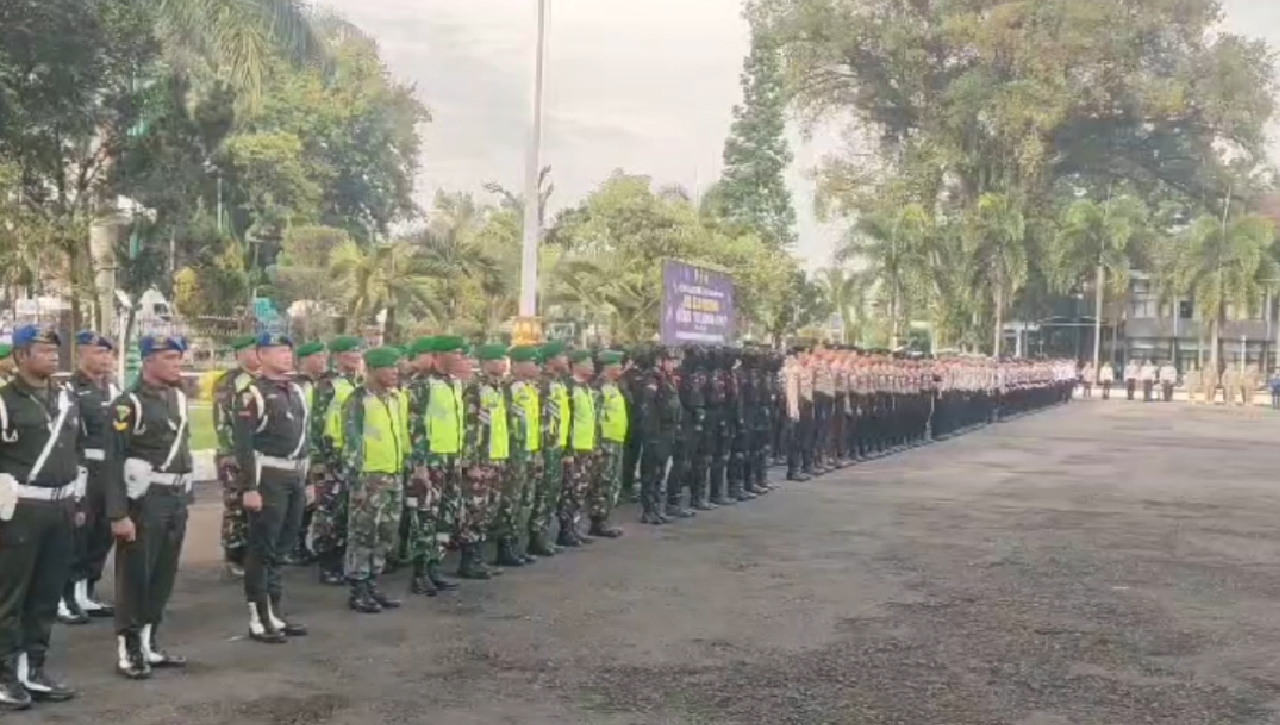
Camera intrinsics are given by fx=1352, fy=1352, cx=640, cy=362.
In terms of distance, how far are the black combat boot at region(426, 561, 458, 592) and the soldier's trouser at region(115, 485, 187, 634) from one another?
2.37 metres

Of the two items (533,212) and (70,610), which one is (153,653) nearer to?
(70,610)

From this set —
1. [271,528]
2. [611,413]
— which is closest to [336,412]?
[271,528]

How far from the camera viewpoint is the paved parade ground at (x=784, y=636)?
5.96 metres

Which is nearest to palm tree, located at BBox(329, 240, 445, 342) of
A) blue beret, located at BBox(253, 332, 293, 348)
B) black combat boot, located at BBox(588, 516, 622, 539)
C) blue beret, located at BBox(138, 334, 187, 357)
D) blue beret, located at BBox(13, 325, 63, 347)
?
black combat boot, located at BBox(588, 516, 622, 539)

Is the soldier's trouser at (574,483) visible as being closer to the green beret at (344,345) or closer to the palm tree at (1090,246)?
the green beret at (344,345)

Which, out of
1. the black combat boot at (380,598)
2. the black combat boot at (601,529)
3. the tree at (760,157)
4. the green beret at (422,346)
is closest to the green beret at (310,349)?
the green beret at (422,346)

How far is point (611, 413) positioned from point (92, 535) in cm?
438

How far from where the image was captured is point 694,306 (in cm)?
1561

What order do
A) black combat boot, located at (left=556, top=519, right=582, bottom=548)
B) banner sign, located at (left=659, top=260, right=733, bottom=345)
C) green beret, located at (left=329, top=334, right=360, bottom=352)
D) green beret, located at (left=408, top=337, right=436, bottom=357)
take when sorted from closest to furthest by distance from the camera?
green beret, located at (left=329, top=334, right=360, bottom=352) → green beret, located at (left=408, top=337, right=436, bottom=357) → black combat boot, located at (left=556, top=519, right=582, bottom=548) → banner sign, located at (left=659, top=260, right=733, bottom=345)

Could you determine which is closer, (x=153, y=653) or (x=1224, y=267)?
(x=153, y=653)

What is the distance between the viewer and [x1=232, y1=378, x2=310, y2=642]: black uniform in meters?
6.90

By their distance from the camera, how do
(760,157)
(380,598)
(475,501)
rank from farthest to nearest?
(760,157), (475,501), (380,598)

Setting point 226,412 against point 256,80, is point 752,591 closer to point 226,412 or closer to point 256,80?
point 226,412

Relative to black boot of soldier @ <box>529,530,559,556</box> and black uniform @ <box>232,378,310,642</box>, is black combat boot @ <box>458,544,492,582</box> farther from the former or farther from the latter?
black uniform @ <box>232,378,310,642</box>
